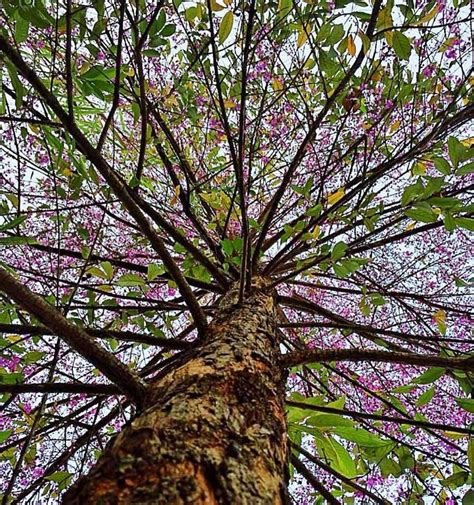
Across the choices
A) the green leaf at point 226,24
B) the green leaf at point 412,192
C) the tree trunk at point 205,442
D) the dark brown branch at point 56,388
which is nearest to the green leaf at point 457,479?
the tree trunk at point 205,442

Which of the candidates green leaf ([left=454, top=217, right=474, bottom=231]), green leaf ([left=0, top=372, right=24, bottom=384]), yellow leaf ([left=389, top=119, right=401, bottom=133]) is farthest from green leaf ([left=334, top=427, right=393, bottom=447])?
yellow leaf ([left=389, top=119, right=401, bottom=133])

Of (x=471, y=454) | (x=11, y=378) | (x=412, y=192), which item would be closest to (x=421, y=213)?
(x=412, y=192)

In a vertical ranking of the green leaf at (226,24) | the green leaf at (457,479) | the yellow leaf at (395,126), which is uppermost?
the yellow leaf at (395,126)

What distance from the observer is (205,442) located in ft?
1.97

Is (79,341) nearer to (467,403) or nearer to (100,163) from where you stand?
(100,163)

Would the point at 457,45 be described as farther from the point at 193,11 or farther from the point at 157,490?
the point at 157,490

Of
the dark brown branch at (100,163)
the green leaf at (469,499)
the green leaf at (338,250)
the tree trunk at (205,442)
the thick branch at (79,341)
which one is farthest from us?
the green leaf at (338,250)

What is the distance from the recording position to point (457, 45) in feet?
6.02

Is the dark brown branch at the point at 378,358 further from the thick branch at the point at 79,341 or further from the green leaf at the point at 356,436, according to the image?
the thick branch at the point at 79,341

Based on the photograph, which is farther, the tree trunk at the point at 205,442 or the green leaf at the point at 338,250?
the green leaf at the point at 338,250

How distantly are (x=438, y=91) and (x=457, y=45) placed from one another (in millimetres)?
204

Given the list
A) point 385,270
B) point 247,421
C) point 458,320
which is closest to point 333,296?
point 385,270

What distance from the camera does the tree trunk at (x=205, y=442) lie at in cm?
48

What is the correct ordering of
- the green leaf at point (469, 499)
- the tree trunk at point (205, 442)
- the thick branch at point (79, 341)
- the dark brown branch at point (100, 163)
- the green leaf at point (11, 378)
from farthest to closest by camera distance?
the green leaf at point (11, 378)
the green leaf at point (469, 499)
the dark brown branch at point (100, 163)
the thick branch at point (79, 341)
the tree trunk at point (205, 442)
